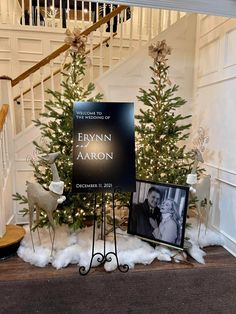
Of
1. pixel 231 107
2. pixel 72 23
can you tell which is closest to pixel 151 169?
pixel 231 107

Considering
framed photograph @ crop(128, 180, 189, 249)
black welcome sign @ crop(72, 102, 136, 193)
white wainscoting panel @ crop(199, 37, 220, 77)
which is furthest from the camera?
white wainscoting panel @ crop(199, 37, 220, 77)

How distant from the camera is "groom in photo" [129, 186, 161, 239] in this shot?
265 cm

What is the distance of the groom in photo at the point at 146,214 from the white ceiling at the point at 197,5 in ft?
5.11

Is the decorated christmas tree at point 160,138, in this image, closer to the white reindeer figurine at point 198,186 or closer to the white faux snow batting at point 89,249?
the white reindeer figurine at point 198,186

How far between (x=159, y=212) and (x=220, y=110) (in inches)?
50.2

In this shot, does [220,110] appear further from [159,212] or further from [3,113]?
[3,113]

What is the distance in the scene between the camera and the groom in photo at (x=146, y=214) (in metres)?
2.65

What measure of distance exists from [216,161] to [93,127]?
1.48 m

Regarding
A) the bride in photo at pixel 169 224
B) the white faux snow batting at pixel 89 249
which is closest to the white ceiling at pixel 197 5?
the bride in photo at pixel 169 224

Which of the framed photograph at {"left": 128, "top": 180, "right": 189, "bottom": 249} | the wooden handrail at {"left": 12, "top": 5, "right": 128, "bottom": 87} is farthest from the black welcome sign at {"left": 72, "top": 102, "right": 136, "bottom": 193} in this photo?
the wooden handrail at {"left": 12, "top": 5, "right": 128, "bottom": 87}

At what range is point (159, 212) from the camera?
2.64m

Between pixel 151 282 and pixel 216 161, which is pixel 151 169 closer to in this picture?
pixel 216 161

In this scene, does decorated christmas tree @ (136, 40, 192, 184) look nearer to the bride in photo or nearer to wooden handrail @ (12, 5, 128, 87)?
the bride in photo

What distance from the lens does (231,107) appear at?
2.72m
